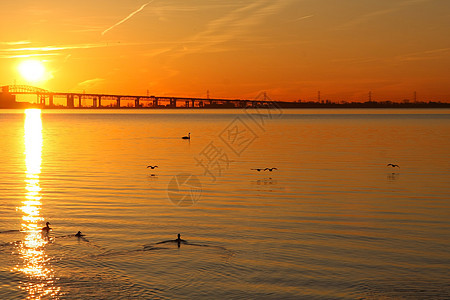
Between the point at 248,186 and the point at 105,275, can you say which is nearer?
the point at 105,275

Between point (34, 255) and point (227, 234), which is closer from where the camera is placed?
point (34, 255)

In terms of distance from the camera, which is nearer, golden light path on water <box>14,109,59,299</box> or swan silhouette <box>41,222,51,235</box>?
golden light path on water <box>14,109,59,299</box>

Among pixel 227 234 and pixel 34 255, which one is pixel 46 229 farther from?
pixel 227 234

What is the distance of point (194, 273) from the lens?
13062 millimetres

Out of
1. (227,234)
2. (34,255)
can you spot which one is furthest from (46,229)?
(227,234)

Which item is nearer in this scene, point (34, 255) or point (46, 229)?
point (34, 255)

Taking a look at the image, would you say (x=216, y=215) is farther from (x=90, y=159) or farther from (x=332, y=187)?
(x=90, y=159)

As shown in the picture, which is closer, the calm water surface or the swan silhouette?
the calm water surface

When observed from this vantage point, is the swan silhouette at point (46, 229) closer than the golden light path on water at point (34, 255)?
No

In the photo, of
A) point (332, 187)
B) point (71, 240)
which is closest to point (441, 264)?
point (71, 240)

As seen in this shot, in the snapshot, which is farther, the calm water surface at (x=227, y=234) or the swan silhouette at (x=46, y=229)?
the swan silhouette at (x=46, y=229)

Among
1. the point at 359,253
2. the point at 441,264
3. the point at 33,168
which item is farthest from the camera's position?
the point at 33,168

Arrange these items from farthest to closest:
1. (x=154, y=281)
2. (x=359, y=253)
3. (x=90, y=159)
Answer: (x=90, y=159)
(x=359, y=253)
(x=154, y=281)

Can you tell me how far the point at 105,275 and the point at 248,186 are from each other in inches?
615
